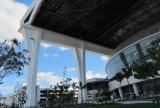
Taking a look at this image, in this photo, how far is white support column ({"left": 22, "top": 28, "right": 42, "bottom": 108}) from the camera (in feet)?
94.7

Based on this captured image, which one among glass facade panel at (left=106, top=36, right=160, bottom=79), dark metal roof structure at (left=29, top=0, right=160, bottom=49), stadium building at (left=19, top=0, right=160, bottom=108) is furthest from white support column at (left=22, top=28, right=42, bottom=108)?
glass facade panel at (left=106, top=36, right=160, bottom=79)

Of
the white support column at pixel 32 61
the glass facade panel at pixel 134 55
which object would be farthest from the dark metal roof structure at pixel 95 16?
the glass facade panel at pixel 134 55

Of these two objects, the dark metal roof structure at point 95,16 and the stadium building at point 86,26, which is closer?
the dark metal roof structure at point 95,16

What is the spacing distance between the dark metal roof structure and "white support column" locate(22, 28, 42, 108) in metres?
2.92

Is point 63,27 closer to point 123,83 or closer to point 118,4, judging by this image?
point 118,4

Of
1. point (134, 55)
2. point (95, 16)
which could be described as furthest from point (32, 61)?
point (134, 55)

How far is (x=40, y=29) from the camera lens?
113ft

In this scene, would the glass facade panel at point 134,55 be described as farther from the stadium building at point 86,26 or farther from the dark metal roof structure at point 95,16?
the dark metal roof structure at point 95,16

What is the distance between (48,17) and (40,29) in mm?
3741

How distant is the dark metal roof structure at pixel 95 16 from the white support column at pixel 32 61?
A: 115 inches

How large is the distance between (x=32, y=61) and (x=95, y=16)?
65.9 feet

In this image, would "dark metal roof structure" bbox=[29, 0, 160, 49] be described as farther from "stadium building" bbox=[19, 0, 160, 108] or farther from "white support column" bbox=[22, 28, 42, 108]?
"white support column" bbox=[22, 28, 42, 108]

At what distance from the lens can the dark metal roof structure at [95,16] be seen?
3050 centimetres

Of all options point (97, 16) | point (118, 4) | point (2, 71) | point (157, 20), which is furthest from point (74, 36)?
point (2, 71)
